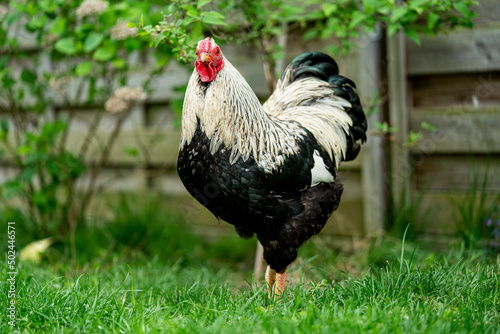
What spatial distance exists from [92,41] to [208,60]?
1313mm

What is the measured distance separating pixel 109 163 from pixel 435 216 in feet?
11.2

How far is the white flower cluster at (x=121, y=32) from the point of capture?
10.7ft

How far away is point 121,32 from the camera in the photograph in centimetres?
326

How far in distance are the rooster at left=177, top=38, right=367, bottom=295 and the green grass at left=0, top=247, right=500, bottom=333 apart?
36cm

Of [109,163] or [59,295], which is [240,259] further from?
[59,295]

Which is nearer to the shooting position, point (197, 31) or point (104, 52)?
point (197, 31)

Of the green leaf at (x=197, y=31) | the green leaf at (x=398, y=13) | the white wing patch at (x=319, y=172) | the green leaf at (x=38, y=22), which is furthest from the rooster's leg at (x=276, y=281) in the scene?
the green leaf at (x=38, y=22)

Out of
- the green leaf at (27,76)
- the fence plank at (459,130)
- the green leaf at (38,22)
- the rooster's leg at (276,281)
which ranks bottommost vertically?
the rooster's leg at (276,281)

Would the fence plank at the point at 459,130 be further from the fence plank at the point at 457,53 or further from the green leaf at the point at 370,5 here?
the green leaf at the point at 370,5

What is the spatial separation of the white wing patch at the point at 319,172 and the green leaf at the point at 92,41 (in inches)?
66.4

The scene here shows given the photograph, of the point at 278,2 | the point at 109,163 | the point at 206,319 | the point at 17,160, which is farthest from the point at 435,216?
the point at 17,160

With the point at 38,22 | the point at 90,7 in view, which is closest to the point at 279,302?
the point at 90,7

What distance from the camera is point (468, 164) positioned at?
3.76 meters

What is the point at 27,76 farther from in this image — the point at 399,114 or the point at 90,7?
the point at 399,114
